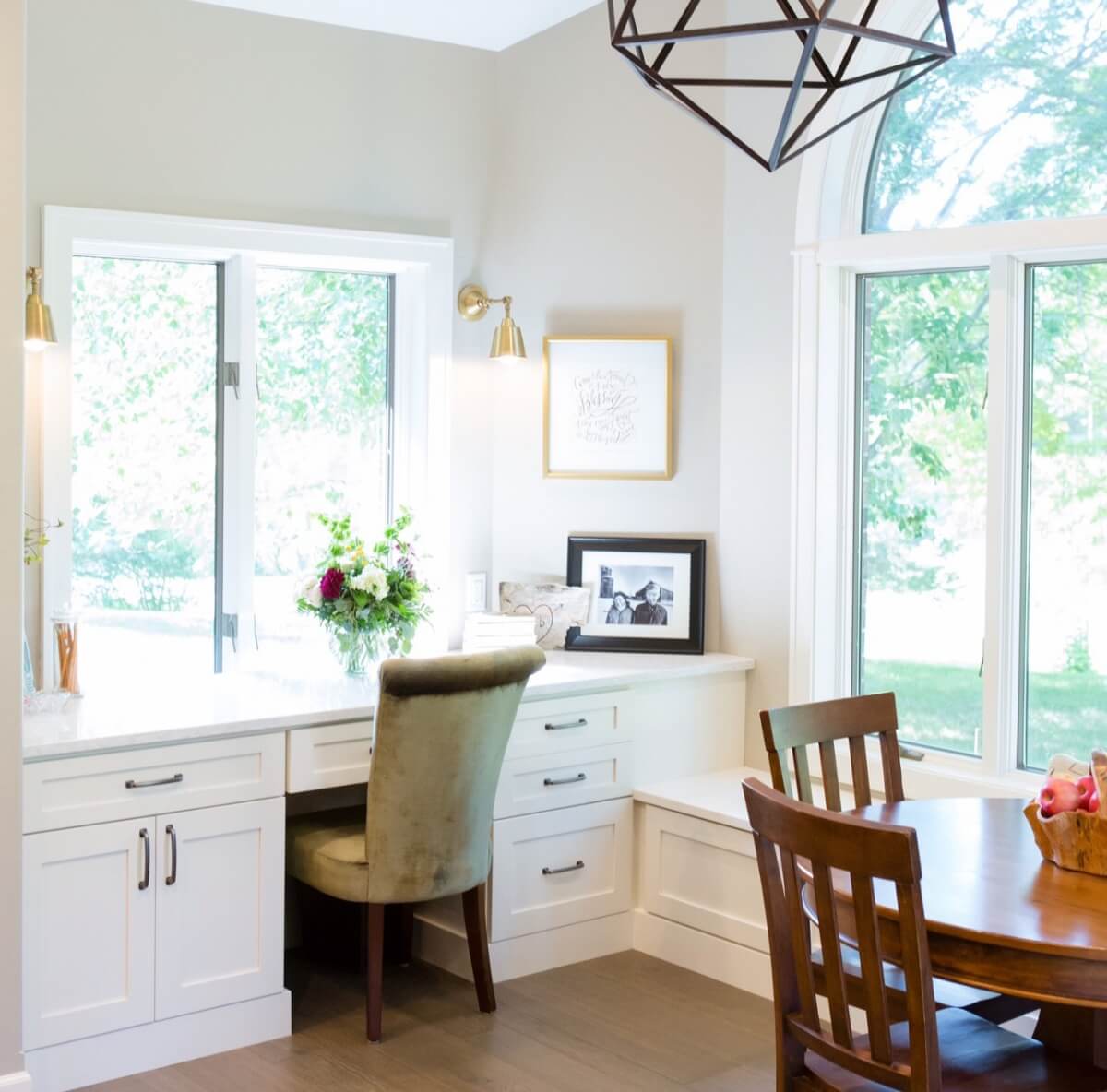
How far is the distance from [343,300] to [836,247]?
5.07 ft

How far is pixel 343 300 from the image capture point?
14.1 ft

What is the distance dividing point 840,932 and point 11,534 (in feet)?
6.04

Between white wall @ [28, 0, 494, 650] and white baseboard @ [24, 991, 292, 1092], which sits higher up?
white wall @ [28, 0, 494, 650]

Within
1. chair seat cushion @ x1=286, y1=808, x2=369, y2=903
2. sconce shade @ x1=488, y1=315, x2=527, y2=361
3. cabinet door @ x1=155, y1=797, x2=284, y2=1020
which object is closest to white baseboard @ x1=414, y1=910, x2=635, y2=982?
chair seat cushion @ x1=286, y1=808, x2=369, y2=903

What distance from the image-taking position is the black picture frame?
4.13 meters

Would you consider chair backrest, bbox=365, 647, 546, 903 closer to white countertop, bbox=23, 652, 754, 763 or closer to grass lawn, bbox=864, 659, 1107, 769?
white countertop, bbox=23, 652, 754, 763

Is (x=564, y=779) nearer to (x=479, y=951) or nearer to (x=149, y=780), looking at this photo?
(x=479, y=951)

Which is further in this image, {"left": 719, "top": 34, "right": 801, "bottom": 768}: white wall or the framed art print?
the framed art print

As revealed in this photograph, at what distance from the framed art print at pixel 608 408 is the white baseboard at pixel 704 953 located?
1336 mm

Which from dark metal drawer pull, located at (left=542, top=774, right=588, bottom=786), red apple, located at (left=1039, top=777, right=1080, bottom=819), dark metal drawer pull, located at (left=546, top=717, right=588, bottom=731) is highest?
red apple, located at (left=1039, top=777, right=1080, bottom=819)

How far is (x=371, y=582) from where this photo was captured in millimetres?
3711

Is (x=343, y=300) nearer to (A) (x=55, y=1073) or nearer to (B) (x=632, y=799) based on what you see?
(B) (x=632, y=799)

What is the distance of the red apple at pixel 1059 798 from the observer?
236cm

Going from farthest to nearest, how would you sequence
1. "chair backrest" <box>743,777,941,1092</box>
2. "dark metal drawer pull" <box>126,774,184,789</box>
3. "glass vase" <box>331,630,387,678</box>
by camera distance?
"glass vase" <box>331,630,387,678</box>, "dark metal drawer pull" <box>126,774,184,789</box>, "chair backrest" <box>743,777,941,1092</box>
